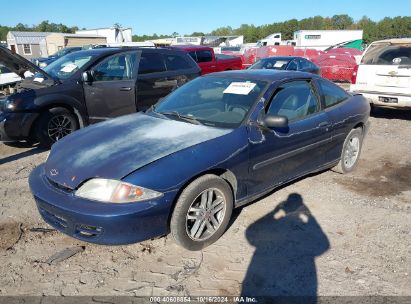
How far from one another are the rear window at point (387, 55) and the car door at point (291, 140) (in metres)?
4.71

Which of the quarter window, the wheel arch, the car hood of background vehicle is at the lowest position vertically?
the wheel arch

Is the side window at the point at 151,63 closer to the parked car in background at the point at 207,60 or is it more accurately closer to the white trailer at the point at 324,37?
the parked car in background at the point at 207,60

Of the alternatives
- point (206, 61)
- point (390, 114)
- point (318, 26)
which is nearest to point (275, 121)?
point (390, 114)

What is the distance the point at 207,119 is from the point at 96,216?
155 centimetres

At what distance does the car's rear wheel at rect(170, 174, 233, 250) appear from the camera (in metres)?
3.07

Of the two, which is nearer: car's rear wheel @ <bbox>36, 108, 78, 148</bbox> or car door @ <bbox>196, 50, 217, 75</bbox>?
car's rear wheel @ <bbox>36, 108, 78, 148</bbox>

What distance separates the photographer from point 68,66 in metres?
6.72

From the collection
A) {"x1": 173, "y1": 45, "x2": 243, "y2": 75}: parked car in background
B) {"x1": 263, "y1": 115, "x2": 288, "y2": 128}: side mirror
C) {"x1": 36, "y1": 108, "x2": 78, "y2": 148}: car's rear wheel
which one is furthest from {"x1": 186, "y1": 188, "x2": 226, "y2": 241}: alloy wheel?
{"x1": 173, "y1": 45, "x2": 243, "y2": 75}: parked car in background

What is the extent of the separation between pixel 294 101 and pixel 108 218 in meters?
2.47

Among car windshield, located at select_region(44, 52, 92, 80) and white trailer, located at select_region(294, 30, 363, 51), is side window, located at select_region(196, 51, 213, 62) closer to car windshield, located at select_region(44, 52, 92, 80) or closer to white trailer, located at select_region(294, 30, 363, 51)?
car windshield, located at select_region(44, 52, 92, 80)

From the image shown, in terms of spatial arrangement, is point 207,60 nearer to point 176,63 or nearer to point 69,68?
point 176,63

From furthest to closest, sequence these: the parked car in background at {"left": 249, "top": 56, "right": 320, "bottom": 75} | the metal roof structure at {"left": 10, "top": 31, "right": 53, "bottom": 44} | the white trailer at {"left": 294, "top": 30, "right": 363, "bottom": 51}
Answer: the metal roof structure at {"left": 10, "top": 31, "right": 53, "bottom": 44} < the white trailer at {"left": 294, "top": 30, "right": 363, "bottom": 51} < the parked car in background at {"left": 249, "top": 56, "right": 320, "bottom": 75}

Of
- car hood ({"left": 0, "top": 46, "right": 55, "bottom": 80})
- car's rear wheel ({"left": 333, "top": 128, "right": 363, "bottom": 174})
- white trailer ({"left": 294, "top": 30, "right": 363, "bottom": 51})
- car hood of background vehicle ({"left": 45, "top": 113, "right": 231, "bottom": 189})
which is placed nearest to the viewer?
car hood of background vehicle ({"left": 45, "top": 113, "right": 231, "bottom": 189})

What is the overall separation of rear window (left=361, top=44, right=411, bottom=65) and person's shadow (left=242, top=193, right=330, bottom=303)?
17.9 ft
